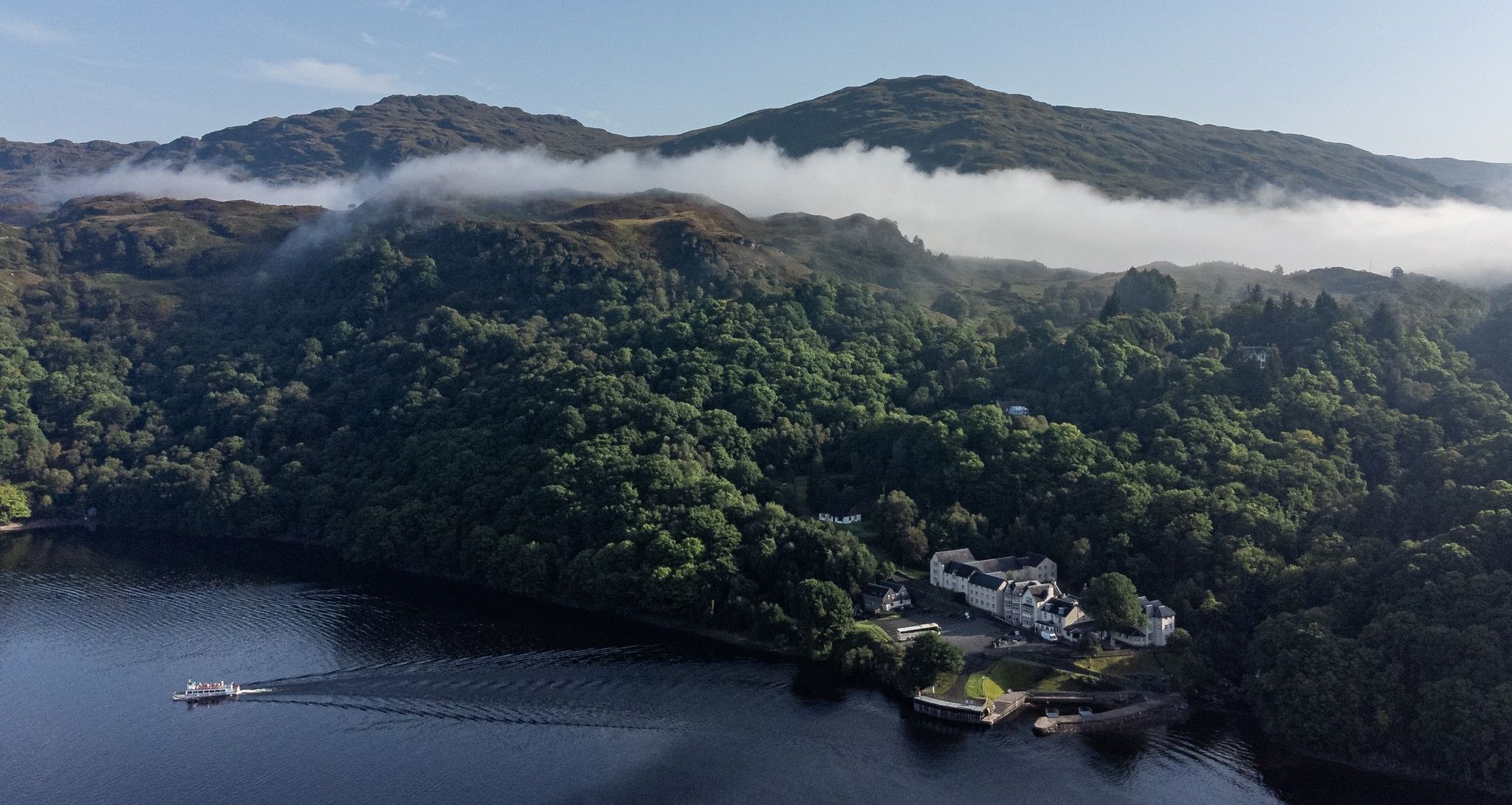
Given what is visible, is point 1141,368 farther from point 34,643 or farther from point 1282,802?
point 34,643

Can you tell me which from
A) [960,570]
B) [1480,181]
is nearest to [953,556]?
[960,570]

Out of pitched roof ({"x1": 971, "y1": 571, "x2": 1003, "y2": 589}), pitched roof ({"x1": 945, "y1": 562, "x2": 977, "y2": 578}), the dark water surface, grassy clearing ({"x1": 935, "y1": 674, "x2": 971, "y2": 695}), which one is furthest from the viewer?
pitched roof ({"x1": 945, "y1": 562, "x2": 977, "y2": 578})

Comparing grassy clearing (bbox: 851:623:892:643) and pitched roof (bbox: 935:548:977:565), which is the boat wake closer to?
grassy clearing (bbox: 851:623:892:643)

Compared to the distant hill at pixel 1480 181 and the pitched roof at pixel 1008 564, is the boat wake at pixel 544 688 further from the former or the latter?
the distant hill at pixel 1480 181

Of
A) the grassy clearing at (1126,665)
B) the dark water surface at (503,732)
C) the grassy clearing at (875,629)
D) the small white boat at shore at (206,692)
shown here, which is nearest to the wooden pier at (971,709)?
the dark water surface at (503,732)

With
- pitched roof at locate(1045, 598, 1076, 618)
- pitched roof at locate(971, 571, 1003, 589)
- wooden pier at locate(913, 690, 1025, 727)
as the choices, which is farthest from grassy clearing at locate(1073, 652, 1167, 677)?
pitched roof at locate(971, 571, 1003, 589)

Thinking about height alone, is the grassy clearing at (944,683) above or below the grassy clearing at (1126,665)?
above

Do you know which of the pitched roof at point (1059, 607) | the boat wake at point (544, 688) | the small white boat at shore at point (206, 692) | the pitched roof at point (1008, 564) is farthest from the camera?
the pitched roof at point (1008, 564)
